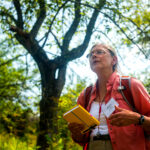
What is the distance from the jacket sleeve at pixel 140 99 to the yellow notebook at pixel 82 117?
0.38m

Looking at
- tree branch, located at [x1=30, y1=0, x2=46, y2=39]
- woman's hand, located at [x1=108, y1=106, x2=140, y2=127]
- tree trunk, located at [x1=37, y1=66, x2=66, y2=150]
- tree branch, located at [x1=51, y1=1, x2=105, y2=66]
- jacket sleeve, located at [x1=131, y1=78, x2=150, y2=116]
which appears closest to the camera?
woman's hand, located at [x1=108, y1=106, x2=140, y2=127]

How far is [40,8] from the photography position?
14.1ft

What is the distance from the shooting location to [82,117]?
1.56 metres

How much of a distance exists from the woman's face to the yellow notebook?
0.61m

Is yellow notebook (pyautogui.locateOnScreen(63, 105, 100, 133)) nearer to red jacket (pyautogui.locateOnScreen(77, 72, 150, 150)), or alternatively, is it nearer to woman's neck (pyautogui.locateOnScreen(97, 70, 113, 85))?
red jacket (pyautogui.locateOnScreen(77, 72, 150, 150))

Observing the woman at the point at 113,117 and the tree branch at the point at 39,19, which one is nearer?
the woman at the point at 113,117

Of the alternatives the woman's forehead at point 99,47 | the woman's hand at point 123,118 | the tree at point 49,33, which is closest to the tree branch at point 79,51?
the tree at point 49,33

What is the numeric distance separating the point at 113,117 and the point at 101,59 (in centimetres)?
81

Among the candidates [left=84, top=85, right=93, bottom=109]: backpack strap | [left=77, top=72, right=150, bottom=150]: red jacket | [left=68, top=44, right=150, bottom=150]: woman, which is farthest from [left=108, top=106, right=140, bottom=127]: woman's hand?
[left=84, top=85, right=93, bottom=109]: backpack strap

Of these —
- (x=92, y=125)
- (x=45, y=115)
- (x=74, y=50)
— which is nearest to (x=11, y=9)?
(x=74, y=50)

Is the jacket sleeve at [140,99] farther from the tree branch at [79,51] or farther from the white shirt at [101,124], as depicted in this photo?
the tree branch at [79,51]

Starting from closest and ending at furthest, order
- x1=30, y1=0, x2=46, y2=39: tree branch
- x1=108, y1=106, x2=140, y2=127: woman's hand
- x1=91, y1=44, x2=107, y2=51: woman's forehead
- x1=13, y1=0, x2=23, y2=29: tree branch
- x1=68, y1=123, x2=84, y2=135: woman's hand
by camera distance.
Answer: x1=108, y1=106, x2=140, y2=127: woman's hand < x1=68, y1=123, x2=84, y2=135: woman's hand < x1=91, y1=44, x2=107, y2=51: woman's forehead < x1=30, y1=0, x2=46, y2=39: tree branch < x1=13, y1=0, x2=23, y2=29: tree branch

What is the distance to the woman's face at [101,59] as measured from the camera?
1.99 metres

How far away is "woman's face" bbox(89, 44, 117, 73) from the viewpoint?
1.99 meters
